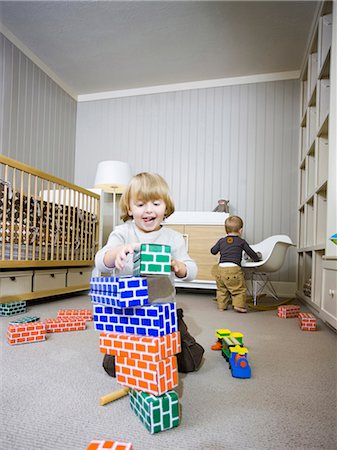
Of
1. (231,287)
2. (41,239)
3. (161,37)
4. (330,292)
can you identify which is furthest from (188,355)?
(161,37)

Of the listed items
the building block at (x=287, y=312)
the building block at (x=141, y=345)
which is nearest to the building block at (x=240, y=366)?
the building block at (x=141, y=345)

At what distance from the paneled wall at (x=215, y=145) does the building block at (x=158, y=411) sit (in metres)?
2.76

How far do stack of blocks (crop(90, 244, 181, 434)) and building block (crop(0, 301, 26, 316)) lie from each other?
1.19m

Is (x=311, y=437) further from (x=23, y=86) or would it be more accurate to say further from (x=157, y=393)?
(x=23, y=86)

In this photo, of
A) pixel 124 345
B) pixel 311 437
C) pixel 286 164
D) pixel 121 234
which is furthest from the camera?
pixel 286 164

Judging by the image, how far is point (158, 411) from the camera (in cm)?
69

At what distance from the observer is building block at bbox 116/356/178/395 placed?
0.74 meters

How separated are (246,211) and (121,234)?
2.48 meters

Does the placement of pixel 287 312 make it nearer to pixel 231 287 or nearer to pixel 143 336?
pixel 231 287

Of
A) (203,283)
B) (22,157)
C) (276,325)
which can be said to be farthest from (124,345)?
(22,157)

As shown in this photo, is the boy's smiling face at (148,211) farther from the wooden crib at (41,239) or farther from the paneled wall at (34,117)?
the paneled wall at (34,117)

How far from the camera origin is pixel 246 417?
77 cm

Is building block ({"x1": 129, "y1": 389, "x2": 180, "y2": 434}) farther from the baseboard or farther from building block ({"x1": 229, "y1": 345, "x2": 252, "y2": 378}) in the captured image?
the baseboard

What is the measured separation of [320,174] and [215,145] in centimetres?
142
